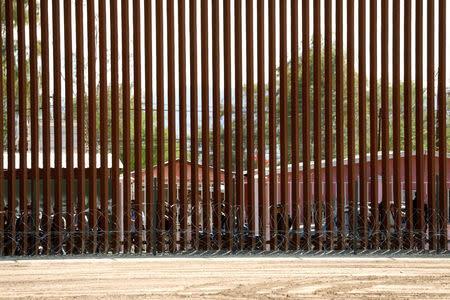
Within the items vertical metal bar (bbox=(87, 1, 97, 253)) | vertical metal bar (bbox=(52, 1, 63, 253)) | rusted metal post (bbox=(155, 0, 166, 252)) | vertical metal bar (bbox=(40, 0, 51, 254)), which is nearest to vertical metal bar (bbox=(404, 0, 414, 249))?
rusted metal post (bbox=(155, 0, 166, 252))

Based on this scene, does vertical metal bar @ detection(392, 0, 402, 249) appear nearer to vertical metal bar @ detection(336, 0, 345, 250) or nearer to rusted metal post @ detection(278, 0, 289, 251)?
vertical metal bar @ detection(336, 0, 345, 250)

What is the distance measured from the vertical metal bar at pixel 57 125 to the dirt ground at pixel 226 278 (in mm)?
670

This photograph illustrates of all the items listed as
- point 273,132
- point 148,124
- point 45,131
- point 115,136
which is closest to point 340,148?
point 273,132

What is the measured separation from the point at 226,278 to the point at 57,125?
4320 millimetres

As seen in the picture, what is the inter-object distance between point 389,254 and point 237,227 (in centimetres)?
228

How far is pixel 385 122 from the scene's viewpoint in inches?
570

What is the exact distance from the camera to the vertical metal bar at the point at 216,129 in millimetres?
14078

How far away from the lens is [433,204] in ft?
47.8

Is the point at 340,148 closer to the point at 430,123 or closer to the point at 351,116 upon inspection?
the point at 351,116

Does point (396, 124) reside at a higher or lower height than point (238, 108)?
lower

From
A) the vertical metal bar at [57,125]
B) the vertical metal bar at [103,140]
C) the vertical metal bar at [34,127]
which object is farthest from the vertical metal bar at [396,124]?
the vertical metal bar at [34,127]

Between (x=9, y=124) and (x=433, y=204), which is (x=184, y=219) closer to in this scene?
(x=9, y=124)

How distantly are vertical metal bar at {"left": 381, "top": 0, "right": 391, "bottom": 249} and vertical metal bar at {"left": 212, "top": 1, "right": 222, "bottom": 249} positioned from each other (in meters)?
2.49

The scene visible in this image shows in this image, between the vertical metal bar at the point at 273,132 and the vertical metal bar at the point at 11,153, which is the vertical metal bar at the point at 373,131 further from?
the vertical metal bar at the point at 11,153
